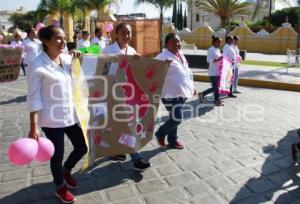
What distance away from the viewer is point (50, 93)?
3410mm

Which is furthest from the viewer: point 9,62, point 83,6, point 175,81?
point 83,6

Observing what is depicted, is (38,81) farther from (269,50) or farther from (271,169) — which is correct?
(269,50)

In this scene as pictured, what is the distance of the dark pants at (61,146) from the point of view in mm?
3532

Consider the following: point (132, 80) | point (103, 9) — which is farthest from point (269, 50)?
point (132, 80)

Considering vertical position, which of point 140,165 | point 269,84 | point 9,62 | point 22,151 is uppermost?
point 9,62

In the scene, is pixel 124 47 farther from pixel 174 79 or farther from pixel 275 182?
pixel 275 182

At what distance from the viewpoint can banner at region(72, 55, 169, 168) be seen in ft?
13.3

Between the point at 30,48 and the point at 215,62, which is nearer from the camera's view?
the point at 215,62

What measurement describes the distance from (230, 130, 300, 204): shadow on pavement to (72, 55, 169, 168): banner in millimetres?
1362

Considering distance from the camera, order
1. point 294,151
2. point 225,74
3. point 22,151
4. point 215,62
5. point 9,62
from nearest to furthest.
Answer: point 22,151
point 294,151
point 9,62
point 215,62
point 225,74

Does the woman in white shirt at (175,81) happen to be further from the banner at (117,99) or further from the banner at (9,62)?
→ the banner at (9,62)

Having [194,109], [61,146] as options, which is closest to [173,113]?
[61,146]

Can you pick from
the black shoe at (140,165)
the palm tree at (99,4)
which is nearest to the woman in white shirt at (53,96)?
the black shoe at (140,165)

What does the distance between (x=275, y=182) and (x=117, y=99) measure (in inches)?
80.5
